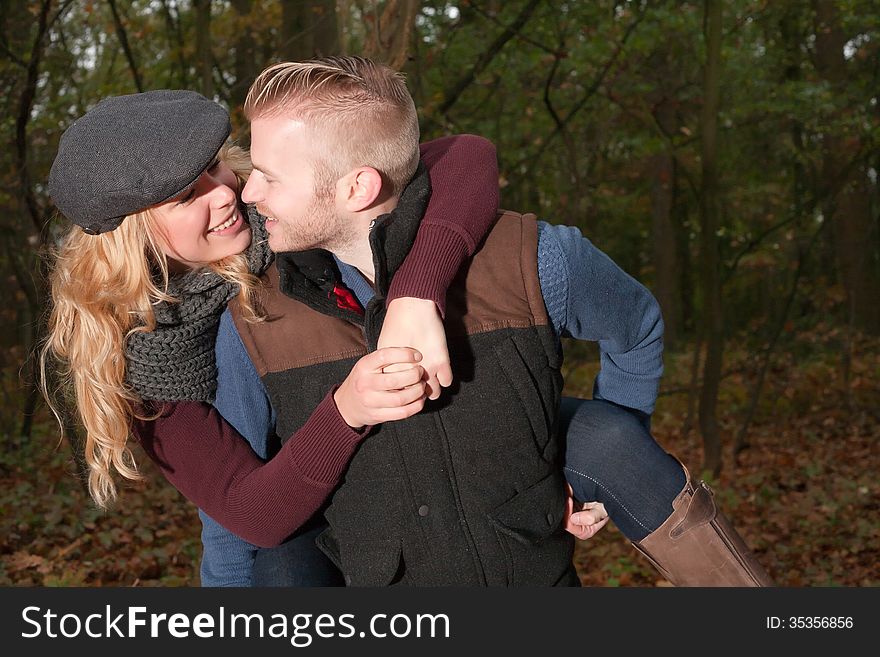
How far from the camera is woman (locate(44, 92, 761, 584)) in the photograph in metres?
2.14

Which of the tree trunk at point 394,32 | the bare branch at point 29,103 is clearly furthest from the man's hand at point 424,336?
the bare branch at point 29,103

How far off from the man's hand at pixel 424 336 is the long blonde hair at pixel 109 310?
0.45m

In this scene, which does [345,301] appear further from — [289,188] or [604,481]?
[604,481]

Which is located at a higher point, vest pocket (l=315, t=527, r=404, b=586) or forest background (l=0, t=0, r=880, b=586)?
vest pocket (l=315, t=527, r=404, b=586)

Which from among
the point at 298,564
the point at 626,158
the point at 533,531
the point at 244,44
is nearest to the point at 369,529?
the point at 298,564

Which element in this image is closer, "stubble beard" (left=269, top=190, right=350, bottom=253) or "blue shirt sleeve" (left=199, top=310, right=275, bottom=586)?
"stubble beard" (left=269, top=190, right=350, bottom=253)

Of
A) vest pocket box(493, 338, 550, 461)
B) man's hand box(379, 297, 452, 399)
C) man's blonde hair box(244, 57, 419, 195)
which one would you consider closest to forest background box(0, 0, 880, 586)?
man's blonde hair box(244, 57, 419, 195)

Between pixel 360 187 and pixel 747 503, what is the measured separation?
6.99m

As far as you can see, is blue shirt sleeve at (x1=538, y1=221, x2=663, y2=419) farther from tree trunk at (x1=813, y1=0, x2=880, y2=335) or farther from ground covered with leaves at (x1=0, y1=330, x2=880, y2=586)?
tree trunk at (x1=813, y1=0, x2=880, y2=335)

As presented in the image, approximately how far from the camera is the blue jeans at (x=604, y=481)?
7.38ft

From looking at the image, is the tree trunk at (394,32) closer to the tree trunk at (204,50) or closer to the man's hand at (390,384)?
the man's hand at (390,384)

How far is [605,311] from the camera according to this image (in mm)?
2312

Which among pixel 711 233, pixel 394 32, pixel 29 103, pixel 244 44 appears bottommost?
pixel 711 233

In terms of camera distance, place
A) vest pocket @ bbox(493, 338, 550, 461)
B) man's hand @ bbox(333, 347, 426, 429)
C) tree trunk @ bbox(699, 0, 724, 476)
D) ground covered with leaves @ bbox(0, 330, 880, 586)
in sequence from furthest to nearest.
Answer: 1. tree trunk @ bbox(699, 0, 724, 476)
2. ground covered with leaves @ bbox(0, 330, 880, 586)
3. vest pocket @ bbox(493, 338, 550, 461)
4. man's hand @ bbox(333, 347, 426, 429)
